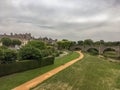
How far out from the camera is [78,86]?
13.9 m

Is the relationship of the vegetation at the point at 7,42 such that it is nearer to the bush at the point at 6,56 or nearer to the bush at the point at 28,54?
the bush at the point at 28,54

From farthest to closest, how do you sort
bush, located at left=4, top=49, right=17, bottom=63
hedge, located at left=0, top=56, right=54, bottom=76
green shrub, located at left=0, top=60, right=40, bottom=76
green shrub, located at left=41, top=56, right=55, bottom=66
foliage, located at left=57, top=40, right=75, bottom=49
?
foliage, located at left=57, top=40, right=75, bottom=49 < green shrub, located at left=41, top=56, right=55, bottom=66 < bush, located at left=4, top=49, right=17, bottom=63 < hedge, located at left=0, top=56, right=54, bottom=76 < green shrub, located at left=0, top=60, right=40, bottom=76

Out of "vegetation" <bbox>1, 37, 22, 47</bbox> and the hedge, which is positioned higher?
"vegetation" <bbox>1, 37, 22, 47</bbox>

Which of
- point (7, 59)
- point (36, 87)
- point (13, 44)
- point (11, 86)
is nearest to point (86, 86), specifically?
point (36, 87)

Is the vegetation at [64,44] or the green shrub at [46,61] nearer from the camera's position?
the green shrub at [46,61]

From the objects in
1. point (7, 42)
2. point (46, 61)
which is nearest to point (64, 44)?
point (7, 42)

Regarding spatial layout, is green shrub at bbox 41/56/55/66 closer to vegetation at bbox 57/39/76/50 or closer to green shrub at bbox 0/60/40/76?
green shrub at bbox 0/60/40/76

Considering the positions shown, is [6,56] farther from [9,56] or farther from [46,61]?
[46,61]

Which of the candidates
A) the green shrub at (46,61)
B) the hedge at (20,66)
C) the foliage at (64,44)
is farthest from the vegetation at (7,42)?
the hedge at (20,66)

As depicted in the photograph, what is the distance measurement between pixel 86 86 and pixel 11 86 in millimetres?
6673

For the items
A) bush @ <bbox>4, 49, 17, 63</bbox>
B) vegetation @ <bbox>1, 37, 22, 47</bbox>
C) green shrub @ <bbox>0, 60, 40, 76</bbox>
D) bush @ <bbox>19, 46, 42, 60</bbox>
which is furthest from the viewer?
vegetation @ <bbox>1, 37, 22, 47</bbox>

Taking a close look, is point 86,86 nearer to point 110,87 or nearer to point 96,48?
point 110,87

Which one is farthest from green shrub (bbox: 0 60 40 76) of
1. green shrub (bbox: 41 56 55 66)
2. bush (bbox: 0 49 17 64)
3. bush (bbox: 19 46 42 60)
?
green shrub (bbox: 41 56 55 66)

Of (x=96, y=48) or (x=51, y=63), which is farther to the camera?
(x=96, y=48)
